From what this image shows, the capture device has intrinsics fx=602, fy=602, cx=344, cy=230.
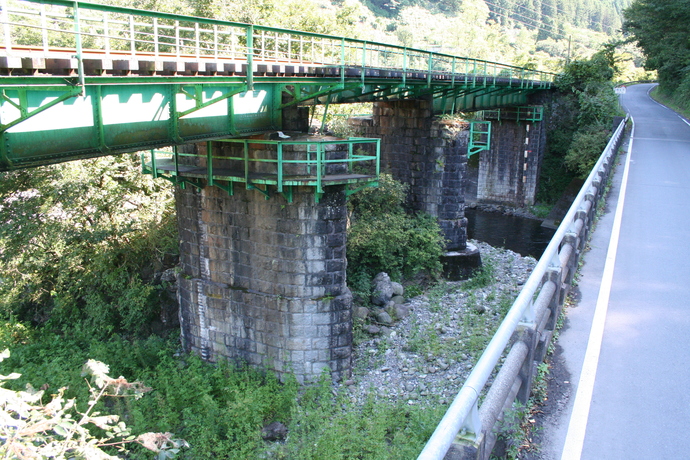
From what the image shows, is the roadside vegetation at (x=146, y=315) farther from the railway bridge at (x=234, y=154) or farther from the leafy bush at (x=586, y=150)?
the leafy bush at (x=586, y=150)

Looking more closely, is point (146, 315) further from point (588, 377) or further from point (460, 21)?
point (460, 21)

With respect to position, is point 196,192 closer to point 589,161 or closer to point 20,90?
point 20,90

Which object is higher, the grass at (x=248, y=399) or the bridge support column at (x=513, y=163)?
the bridge support column at (x=513, y=163)

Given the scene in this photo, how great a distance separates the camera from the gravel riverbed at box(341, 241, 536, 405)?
1450cm

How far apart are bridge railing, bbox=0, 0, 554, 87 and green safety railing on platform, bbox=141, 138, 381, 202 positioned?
1953 millimetres

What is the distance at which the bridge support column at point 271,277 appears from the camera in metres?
14.2

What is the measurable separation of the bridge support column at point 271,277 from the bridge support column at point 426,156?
30.8 ft

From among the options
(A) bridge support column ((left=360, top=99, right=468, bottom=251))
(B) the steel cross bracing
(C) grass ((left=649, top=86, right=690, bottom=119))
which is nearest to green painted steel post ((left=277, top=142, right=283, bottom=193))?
(B) the steel cross bracing

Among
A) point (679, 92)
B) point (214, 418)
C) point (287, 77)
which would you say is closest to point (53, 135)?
point (287, 77)

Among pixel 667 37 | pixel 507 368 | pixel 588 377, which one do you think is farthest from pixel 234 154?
pixel 667 37

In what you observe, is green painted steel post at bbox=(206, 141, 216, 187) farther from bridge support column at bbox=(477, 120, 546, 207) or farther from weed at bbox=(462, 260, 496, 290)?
bridge support column at bbox=(477, 120, 546, 207)

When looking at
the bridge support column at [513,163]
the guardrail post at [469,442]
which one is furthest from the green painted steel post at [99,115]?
the bridge support column at [513,163]

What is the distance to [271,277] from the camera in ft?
48.1

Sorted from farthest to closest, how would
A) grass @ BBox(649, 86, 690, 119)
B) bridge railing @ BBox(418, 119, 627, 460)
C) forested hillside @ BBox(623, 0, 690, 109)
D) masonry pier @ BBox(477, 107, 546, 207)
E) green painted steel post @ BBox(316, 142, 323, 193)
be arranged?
grass @ BBox(649, 86, 690, 119)
forested hillside @ BBox(623, 0, 690, 109)
masonry pier @ BBox(477, 107, 546, 207)
green painted steel post @ BBox(316, 142, 323, 193)
bridge railing @ BBox(418, 119, 627, 460)
